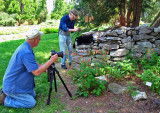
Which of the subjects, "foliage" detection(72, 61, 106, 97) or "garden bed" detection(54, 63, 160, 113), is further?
"foliage" detection(72, 61, 106, 97)

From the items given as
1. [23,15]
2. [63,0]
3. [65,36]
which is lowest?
[65,36]

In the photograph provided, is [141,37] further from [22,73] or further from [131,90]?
[22,73]

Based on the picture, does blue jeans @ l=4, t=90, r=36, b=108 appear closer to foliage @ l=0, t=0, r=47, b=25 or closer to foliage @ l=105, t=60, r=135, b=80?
foliage @ l=105, t=60, r=135, b=80

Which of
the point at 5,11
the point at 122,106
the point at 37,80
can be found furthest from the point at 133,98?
the point at 5,11

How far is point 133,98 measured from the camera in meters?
3.09

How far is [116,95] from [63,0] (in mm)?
26656

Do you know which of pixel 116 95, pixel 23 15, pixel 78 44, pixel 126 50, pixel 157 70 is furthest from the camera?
pixel 23 15

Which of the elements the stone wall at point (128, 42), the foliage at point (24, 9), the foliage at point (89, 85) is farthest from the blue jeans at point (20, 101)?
the foliage at point (24, 9)

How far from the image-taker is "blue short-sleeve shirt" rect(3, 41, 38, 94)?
2699 millimetres

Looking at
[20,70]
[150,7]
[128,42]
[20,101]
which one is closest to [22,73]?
[20,70]

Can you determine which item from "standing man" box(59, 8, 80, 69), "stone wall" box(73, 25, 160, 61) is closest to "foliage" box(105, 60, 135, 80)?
"stone wall" box(73, 25, 160, 61)

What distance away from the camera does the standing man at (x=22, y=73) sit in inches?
107

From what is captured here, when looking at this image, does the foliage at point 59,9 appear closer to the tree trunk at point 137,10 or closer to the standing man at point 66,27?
the tree trunk at point 137,10

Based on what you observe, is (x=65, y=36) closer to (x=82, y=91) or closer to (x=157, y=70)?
(x=82, y=91)
